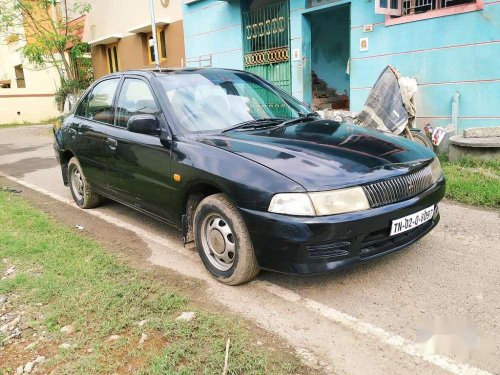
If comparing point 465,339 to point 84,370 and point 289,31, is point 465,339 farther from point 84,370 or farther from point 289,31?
point 289,31

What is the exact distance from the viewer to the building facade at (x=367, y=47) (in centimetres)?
677

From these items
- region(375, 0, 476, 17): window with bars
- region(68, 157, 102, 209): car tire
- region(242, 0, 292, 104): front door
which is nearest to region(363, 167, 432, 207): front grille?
region(68, 157, 102, 209): car tire

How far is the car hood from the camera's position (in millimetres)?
2932

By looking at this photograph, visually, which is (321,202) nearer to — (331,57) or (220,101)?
(220,101)

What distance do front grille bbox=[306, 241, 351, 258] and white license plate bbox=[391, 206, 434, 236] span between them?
15.3 inches

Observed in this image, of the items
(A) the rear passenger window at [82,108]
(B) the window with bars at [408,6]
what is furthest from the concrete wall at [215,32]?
(A) the rear passenger window at [82,108]

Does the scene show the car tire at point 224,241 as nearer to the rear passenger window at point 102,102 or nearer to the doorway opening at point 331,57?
the rear passenger window at point 102,102

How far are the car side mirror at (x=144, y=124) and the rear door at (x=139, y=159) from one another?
71 millimetres

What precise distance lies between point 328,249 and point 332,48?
9.58 metres

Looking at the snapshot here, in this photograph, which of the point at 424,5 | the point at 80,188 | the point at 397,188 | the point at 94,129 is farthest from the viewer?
the point at 424,5

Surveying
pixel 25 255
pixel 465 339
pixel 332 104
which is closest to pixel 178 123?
pixel 25 255

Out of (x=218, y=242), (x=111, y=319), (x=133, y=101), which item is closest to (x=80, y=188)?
(x=133, y=101)

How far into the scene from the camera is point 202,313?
299 centimetres

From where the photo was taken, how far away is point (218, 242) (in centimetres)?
340
